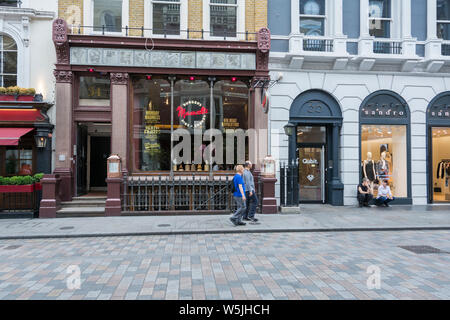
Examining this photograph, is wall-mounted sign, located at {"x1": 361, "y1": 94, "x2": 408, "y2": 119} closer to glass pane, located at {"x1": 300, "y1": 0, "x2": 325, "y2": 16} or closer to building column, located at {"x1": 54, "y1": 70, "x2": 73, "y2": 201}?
glass pane, located at {"x1": 300, "y1": 0, "x2": 325, "y2": 16}

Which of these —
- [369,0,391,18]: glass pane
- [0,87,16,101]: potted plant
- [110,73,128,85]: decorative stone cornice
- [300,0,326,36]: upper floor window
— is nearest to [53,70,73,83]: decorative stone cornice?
[110,73,128,85]: decorative stone cornice

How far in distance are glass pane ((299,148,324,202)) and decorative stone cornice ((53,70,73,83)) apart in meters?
9.96

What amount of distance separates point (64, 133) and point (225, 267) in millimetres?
9169

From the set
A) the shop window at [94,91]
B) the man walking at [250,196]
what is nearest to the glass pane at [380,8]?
the man walking at [250,196]

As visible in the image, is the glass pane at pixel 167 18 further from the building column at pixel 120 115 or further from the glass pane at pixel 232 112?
the glass pane at pixel 232 112

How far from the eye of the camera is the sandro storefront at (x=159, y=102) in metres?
11.7

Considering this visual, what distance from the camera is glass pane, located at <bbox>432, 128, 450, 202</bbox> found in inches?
550

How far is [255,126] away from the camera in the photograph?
12523mm

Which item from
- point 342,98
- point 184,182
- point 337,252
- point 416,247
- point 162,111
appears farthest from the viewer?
point 342,98

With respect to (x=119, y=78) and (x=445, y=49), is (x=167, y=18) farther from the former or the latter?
(x=445, y=49)

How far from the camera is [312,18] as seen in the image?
1361 centimetres

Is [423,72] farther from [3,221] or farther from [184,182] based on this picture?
[3,221]
